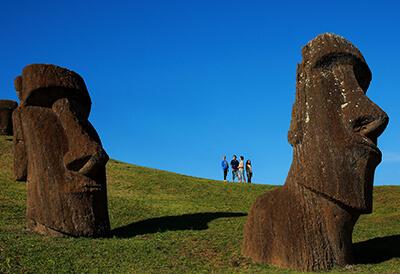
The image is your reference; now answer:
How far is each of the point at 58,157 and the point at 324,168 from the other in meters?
8.08

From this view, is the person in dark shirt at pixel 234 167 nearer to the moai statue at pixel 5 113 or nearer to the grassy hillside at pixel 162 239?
the grassy hillside at pixel 162 239

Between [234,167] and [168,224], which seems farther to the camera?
[234,167]

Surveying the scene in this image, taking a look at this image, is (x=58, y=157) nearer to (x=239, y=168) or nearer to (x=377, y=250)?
(x=377, y=250)

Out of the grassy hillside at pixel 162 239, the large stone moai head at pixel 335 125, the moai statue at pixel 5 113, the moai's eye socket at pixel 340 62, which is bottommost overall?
the grassy hillside at pixel 162 239

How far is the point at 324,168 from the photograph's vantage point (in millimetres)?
12602

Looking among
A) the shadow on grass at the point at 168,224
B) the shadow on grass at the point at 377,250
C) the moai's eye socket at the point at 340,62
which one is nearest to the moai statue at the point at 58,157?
the shadow on grass at the point at 168,224

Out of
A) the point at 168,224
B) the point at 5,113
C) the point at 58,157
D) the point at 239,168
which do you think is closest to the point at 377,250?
the point at 168,224

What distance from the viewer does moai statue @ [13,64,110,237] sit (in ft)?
52.4

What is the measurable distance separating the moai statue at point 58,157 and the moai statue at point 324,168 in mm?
5409

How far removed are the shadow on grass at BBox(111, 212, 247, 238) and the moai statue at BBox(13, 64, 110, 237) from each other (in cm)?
138

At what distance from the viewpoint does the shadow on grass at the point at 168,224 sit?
17.8m

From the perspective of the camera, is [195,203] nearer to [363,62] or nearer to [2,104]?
[363,62]

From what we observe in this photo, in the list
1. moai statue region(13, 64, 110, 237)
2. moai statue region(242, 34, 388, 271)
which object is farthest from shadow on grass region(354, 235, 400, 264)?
moai statue region(13, 64, 110, 237)

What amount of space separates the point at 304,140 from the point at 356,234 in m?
6.24
